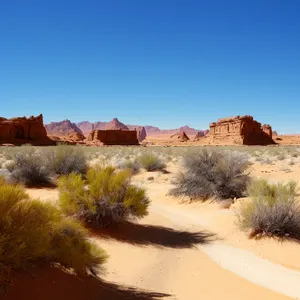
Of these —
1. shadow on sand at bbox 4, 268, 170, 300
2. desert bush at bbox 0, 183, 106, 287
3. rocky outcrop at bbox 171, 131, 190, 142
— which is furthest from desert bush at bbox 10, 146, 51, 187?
rocky outcrop at bbox 171, 131, 190, 142

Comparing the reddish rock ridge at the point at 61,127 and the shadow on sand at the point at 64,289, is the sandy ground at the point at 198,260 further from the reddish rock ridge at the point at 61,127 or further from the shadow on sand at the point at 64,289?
the reddish rock ridge at the point at 61,127

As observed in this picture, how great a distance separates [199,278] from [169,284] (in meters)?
0.63

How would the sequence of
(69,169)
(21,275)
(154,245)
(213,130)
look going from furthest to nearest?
(213,130)
(69,169)
(154,245)
(21,275)

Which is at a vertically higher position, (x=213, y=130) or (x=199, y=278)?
(x=213, y=130)

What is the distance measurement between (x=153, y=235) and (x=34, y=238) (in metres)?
4.68

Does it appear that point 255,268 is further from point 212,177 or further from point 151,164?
point 151,164

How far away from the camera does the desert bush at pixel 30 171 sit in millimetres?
13641

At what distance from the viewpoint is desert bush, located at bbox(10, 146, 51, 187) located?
13.6m

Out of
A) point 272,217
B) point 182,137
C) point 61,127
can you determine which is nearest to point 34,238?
point 272,217

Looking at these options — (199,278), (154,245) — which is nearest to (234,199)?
(154,245)

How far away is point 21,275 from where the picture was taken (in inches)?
140

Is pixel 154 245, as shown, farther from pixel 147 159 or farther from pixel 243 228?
pixel 147 159

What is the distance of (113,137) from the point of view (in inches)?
3140

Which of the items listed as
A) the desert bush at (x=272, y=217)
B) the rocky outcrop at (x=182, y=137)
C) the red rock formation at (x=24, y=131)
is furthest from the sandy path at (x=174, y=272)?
the rocky outcrop at (x=182, y=137)
